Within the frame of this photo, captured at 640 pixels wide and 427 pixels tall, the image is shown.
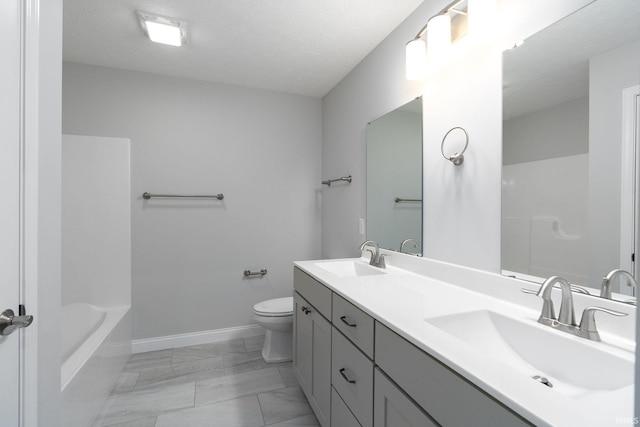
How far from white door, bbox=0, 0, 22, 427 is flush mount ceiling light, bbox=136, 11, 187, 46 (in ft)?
3.34

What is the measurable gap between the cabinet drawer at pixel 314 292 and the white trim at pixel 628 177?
1.00 metres

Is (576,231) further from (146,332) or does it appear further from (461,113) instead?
(146,332)

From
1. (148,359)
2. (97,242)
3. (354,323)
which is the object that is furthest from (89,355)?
(354,323)

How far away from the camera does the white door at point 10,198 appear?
30.1 inches

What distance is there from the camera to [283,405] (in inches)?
67.5

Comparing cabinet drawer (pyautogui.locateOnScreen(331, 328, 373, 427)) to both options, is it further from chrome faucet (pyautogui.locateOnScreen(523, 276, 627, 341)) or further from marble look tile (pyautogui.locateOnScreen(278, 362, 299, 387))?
marble look tile (pyautogui.locateOnScreen(278, 362, 299, 387))

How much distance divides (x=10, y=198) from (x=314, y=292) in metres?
1.19

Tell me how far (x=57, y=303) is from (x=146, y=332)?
1.61 metres

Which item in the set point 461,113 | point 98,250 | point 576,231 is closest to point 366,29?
point 461,113

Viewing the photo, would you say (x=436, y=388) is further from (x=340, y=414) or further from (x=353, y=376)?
(x=340, y=414)

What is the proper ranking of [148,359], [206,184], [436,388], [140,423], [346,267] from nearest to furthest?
[436,388] → [140,423] → [346,267] → [148,359] → [206,184]

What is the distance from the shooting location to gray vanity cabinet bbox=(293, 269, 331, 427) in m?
1.34

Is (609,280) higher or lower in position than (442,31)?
lower

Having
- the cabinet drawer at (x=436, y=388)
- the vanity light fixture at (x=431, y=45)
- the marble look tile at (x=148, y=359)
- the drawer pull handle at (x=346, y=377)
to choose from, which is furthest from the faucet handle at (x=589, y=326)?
the marble look tile at (x=148, y=359)
